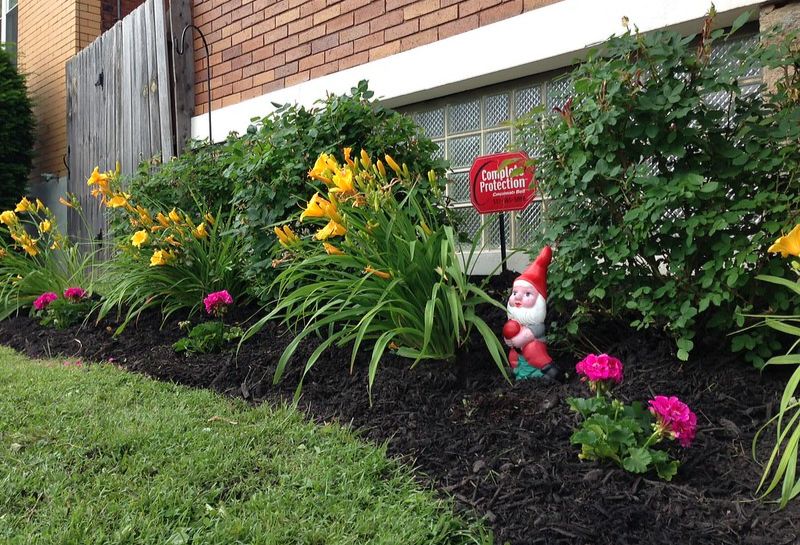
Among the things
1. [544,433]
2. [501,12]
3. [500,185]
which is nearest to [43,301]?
[500,185]

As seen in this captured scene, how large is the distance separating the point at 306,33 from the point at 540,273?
355cm

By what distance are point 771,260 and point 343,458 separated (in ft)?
5.68

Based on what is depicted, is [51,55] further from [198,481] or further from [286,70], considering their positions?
[198,481]

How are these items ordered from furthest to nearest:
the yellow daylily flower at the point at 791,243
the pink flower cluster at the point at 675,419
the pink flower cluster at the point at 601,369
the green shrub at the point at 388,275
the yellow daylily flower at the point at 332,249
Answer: the yellow daylily flower at the point at 332,249
the green shrub at the point at 388,275
the pink flower cluster at the point at 601,369
the pink flower cluster at the point at 675,419
the yellow daylily flower at the point at 791,243

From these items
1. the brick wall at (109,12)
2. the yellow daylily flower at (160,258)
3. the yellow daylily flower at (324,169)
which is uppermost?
the brick wall at (109,12)

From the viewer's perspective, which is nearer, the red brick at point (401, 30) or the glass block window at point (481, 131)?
the glass block window at point (481, 131)

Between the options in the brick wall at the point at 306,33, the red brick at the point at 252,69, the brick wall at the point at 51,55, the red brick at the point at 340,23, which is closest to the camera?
the brick wall at the point at 306,33

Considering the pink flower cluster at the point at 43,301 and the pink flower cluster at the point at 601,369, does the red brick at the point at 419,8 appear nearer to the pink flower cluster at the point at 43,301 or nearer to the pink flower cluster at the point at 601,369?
the pink flower cluster at the point at 601,369

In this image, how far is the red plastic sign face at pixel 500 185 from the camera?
126 inches

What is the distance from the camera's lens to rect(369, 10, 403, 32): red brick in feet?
15.1

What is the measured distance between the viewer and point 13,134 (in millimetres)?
8633

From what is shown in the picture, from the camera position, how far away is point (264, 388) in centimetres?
303

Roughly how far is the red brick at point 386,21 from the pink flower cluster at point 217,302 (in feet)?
7.53

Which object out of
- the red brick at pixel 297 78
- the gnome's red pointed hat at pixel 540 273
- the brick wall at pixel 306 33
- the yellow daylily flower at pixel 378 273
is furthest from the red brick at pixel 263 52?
the gnome's red pointed hat at pixel 540 273
